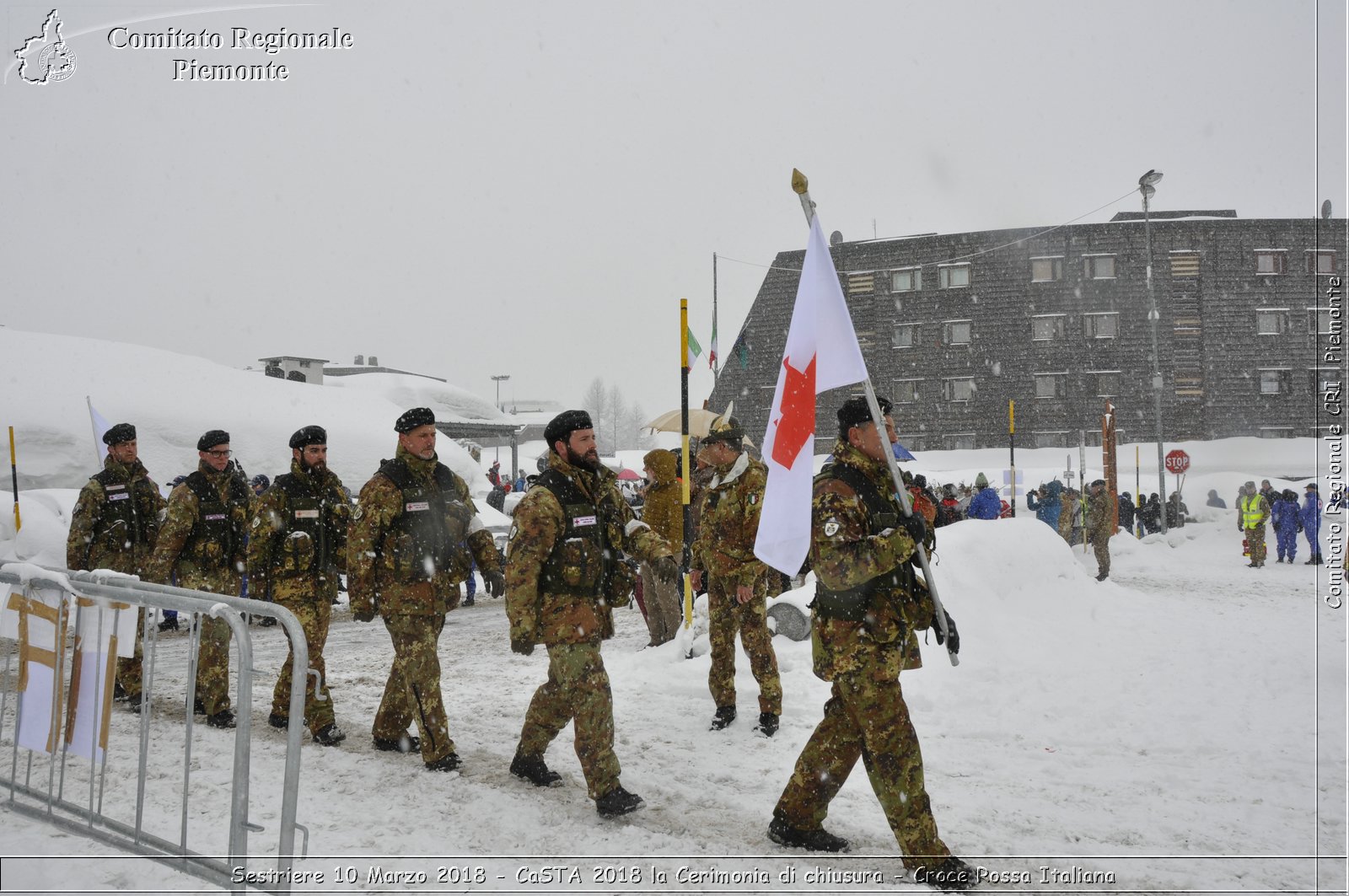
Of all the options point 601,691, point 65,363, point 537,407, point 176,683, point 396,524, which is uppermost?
point 537,407

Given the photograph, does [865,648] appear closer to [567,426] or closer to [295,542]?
[567,426]

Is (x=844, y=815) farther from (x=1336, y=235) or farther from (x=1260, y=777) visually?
(x=1336, y=235)

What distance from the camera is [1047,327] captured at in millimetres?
40469

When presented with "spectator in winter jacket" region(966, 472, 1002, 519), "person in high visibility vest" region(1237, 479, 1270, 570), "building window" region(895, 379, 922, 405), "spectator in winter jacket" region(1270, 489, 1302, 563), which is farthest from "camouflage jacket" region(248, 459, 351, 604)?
"building window" region(895, 379, 922, 405)

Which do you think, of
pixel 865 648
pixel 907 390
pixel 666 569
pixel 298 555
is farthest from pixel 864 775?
pixel 907 390

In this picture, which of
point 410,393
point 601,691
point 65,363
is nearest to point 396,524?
point 601,691

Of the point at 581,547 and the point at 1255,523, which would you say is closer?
the point at 581,547

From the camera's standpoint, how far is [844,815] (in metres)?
4.29

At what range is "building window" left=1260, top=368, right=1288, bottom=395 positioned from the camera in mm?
39344

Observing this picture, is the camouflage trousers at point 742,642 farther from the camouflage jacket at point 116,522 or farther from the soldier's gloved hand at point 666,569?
the camouflage jacket at point 116,522

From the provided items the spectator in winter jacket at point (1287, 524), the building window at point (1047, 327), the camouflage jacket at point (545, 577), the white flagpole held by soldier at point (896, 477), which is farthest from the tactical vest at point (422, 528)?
the building window at point (1047, 327)

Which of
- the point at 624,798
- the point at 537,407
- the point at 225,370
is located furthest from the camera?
the point at 537,407

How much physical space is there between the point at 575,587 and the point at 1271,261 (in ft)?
150

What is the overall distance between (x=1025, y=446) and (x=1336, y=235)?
1902 cm
